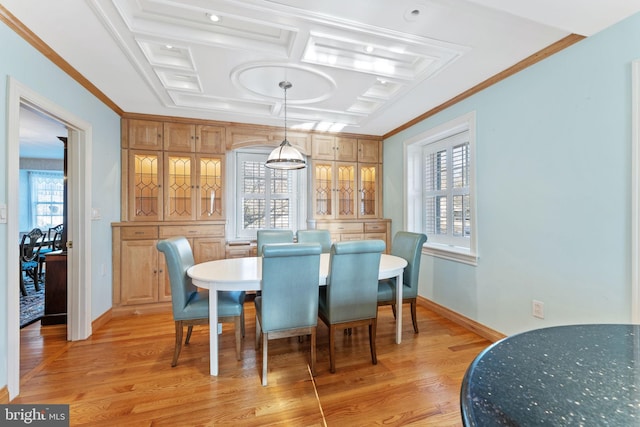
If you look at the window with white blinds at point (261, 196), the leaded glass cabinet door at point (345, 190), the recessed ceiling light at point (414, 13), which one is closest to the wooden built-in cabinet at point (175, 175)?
the window with white blinds at point (261, 196)

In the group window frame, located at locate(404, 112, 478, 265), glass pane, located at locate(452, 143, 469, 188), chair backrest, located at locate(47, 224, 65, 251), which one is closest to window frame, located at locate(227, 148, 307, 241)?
window frame, located at locate(404, 112, 478, 265)

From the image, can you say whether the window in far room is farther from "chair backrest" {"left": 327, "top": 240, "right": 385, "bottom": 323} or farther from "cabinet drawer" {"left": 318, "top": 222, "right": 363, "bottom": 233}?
"chair backrest" {"left": 327, "top": 240, "right": 385, "bottom": 323}

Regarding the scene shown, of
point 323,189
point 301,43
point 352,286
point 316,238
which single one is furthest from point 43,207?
point 352,286

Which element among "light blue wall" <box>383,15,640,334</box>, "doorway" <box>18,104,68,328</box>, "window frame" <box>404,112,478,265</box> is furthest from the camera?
"doorway" <box>18,104,68,328</box>

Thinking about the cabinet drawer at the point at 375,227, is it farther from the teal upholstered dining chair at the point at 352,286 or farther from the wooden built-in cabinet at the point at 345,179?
the teal upholstered dining chair at the point at 352,286

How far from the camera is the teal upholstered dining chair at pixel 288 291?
6.27ft

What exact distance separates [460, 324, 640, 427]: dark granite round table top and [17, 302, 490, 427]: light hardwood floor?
127 centimetres

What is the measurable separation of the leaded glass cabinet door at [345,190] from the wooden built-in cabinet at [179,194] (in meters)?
0.06

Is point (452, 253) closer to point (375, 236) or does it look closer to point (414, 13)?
point (375, 236)

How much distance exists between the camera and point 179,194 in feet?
11.9

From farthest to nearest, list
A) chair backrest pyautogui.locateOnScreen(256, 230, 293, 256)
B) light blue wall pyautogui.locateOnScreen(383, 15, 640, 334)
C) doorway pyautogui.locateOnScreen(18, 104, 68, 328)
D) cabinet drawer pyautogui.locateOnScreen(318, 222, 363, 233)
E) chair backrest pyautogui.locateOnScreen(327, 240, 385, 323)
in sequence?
1. cabinet drawer pyautogui.locateOnScreen(318, 222, 363, 233)
2. chair backrest pyautogui.locateOnScreen(256, 230, 293, 256)
3. doorway pyautogui.locateOnScreen(18, 104, 68, 328)
4. chair backrest pyautogui.locateOnScreen(327, 240, 385, 323)
5. light blue wall pyautogui.locateOnScreen(383, 15, 640, 334)

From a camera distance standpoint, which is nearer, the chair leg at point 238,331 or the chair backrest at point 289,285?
the chair backrest at point 289,285

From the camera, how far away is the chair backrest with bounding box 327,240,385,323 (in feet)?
6.82

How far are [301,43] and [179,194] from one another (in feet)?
8.24
